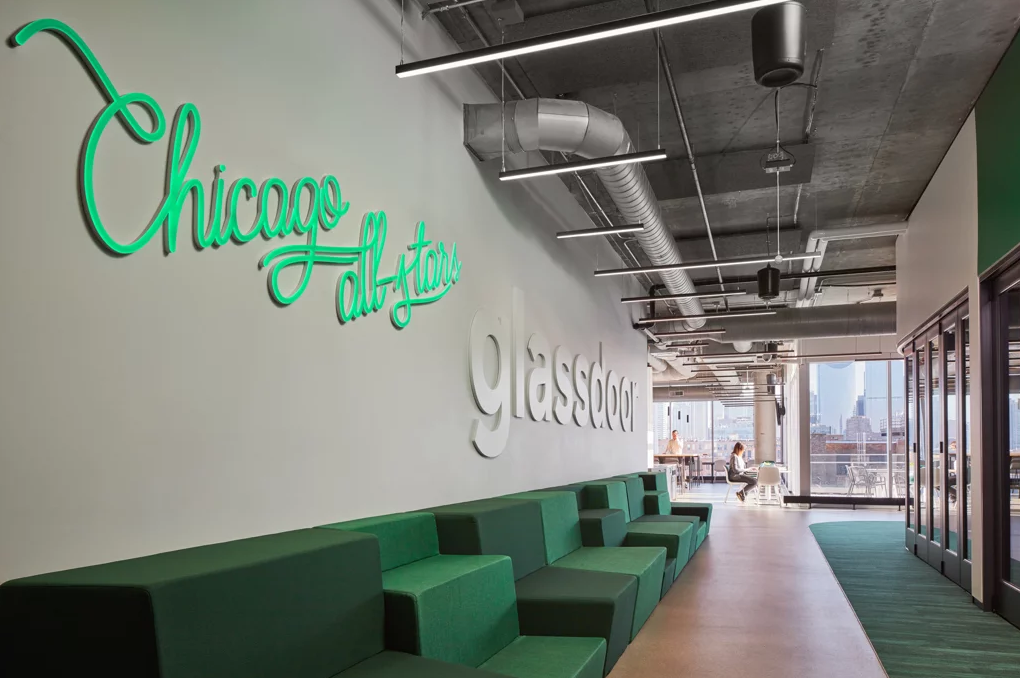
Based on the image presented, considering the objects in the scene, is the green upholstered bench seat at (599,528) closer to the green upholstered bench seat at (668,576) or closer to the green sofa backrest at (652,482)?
the green upholstered bench seat at (668,576)

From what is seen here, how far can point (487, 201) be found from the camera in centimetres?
603

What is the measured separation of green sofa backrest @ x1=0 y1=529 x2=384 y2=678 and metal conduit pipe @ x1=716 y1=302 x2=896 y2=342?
11.9 m

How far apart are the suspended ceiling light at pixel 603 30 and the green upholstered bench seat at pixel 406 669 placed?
2601 millimetres

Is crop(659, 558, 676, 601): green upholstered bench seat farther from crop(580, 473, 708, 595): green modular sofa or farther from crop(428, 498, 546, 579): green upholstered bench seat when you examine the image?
crop(428, 498, 546, 579): green upholstered bench seat

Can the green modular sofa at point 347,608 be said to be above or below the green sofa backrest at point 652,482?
above

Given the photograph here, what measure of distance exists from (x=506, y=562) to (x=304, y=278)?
1.74 m

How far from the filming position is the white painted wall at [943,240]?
6.46m

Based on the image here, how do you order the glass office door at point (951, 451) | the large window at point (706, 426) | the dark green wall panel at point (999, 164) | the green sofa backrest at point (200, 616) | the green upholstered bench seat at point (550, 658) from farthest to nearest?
1. the large window at point (706, 426)
2. the glass office door at point (951, 451)
3. the dark green wall panel at point (999, 164)
4. the green upholstered bench seat at point (550, 658)
5. the green sofa backrest at point (200, 616)

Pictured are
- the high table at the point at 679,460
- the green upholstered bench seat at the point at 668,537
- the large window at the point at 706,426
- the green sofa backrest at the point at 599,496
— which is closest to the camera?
the green upholstered bench seat at the point at 668,537

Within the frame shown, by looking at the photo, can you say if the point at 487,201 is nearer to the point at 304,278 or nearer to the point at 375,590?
the point at 304,278

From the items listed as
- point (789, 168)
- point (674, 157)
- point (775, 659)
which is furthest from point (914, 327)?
point (775, 659)

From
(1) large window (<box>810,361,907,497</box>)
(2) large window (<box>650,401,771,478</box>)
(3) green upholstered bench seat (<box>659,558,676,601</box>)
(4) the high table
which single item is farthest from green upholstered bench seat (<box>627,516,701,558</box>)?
(2) large window (<box>650,401,771,478</box>)

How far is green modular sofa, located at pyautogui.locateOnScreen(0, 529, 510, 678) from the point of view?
2.07 meters

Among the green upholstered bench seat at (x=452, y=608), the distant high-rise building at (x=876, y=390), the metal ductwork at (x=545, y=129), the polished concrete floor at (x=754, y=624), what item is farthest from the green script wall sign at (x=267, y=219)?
the distant high-rise building at (x=876, y=390)
